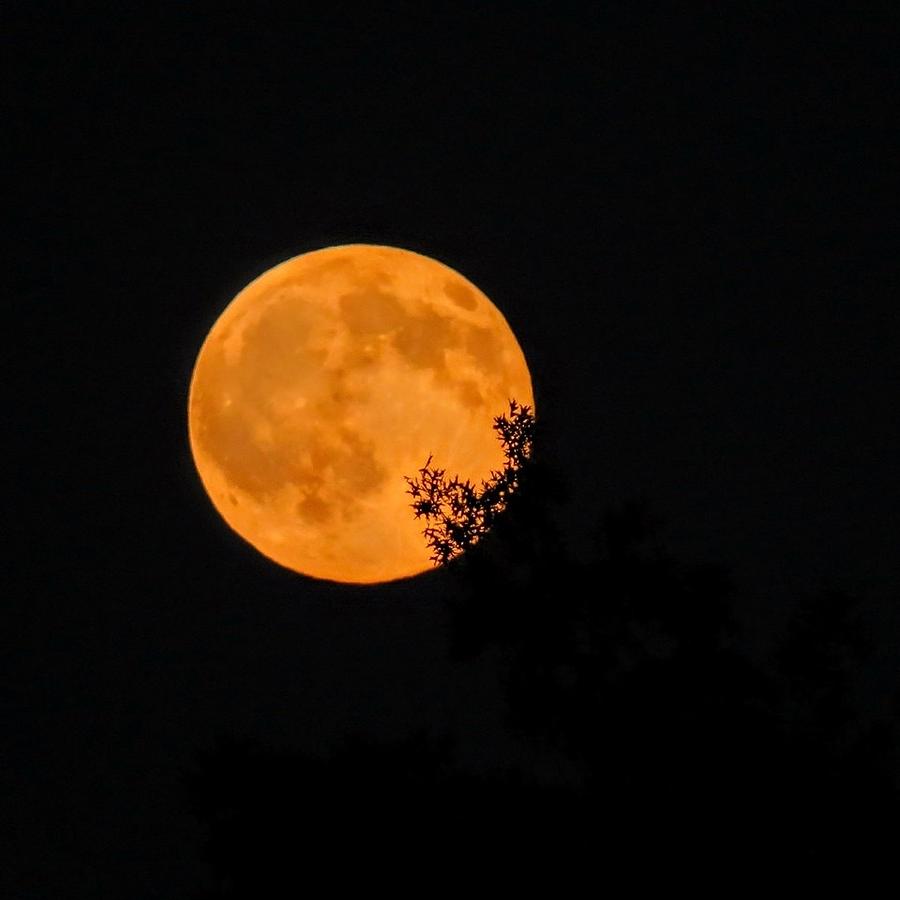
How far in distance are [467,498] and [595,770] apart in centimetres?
295

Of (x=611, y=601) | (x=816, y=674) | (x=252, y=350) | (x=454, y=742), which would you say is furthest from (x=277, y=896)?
(x=252, y=350)

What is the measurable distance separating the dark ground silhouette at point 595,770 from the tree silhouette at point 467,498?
0.69 feet

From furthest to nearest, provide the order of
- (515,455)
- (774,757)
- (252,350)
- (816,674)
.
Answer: (252,350) < (515,455) < (816,674) < (774,757)

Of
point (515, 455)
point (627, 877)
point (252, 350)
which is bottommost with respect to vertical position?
point (627, 877)

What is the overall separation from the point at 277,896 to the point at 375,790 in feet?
3.81

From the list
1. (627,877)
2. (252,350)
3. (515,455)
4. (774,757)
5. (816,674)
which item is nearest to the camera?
(627,877)

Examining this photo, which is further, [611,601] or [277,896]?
[611,601]

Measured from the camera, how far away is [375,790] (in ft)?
45.0

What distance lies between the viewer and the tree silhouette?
1527 cm

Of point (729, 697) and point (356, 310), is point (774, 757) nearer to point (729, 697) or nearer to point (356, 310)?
point (729, 697)

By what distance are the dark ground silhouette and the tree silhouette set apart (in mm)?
210

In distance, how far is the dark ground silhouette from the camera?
512 inches

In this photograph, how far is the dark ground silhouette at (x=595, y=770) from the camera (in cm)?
1300

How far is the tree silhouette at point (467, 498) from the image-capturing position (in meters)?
15.3
